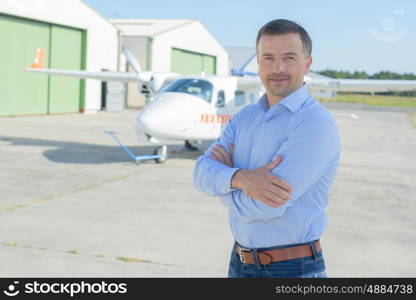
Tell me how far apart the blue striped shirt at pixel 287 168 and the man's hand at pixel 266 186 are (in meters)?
0.03

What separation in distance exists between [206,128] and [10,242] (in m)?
7.50

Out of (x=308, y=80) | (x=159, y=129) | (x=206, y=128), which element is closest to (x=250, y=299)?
(x=159, y=129)

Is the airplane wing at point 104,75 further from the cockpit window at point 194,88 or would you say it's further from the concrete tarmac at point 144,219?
the concrete tarmac at point 144,219

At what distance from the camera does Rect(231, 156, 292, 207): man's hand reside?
2381 millimetres

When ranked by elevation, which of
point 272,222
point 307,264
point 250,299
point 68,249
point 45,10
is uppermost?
point 45,10

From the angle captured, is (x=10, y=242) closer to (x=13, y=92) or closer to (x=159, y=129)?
(x=159, y=129)

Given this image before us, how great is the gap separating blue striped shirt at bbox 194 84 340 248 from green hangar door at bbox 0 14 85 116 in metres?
24.3

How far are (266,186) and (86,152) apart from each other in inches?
493

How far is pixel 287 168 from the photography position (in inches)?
95.7

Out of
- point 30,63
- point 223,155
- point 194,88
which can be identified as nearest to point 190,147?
point 194,88

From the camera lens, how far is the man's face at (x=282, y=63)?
256cm

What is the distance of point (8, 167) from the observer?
452 inches

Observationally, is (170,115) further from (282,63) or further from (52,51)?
(52,51)

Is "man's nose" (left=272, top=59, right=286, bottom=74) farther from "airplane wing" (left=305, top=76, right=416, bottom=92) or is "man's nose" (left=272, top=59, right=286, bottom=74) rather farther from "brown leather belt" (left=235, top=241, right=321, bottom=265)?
"airplane wing" (left=305, top=76, right=416, bottom=92)
